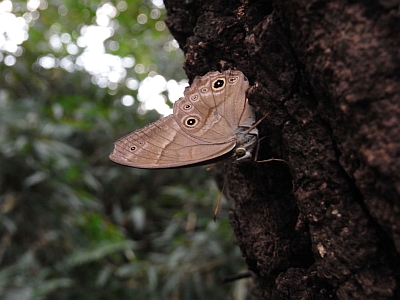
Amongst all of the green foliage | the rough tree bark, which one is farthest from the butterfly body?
the green foliage

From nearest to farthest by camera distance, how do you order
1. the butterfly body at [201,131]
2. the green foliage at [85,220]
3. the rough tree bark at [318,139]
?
the rough tree bark at [318,139]
the butterfly body at [201,131]
the green foliage at [85,220]

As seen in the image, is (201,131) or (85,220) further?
(85,220)

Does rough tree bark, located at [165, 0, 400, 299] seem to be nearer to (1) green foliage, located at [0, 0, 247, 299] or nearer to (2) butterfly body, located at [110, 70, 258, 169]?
(2) butterfly body, located at [110, 70, 258, 169]

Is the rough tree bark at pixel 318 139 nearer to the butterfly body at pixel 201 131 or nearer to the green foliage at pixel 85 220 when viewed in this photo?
the butterfly body at pixel 201 131

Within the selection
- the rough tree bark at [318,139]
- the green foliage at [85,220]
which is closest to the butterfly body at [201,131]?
the rough tree bark at [318,139]

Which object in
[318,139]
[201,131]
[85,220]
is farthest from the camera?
[85,220]

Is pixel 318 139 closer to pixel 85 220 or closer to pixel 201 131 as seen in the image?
pixel 201 131

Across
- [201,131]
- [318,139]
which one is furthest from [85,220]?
[318,139]
